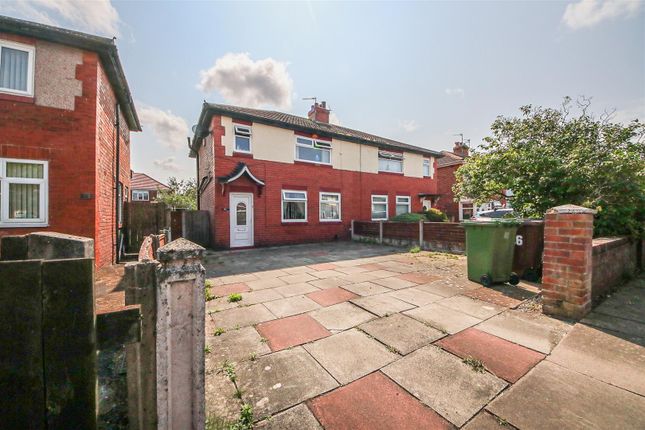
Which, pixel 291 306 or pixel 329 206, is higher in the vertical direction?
pixel 329 206

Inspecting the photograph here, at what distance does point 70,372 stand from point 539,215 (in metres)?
8.04

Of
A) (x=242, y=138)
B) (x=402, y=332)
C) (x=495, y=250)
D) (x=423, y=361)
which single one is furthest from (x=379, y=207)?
(x=423, y=361)

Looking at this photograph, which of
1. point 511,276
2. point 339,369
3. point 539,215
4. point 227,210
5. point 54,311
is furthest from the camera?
point 227,210

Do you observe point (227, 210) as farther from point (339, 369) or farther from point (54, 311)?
point (54, 311)

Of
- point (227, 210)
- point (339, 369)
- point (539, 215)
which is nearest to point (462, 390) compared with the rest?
point (339, 369)

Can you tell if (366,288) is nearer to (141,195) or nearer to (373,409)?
(373,409)

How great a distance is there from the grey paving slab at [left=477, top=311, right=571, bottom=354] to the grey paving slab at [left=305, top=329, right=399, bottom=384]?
1391 mm

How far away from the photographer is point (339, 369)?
2303 millimetres

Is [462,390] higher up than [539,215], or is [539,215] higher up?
[539,215]

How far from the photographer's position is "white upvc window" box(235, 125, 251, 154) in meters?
10.5

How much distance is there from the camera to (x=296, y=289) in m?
4.77

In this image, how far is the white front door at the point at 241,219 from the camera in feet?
33.9

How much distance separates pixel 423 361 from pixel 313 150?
37.1 feet

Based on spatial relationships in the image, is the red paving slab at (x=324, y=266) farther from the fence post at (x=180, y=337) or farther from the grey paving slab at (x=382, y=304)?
the fence post at (x=180, y=337)
